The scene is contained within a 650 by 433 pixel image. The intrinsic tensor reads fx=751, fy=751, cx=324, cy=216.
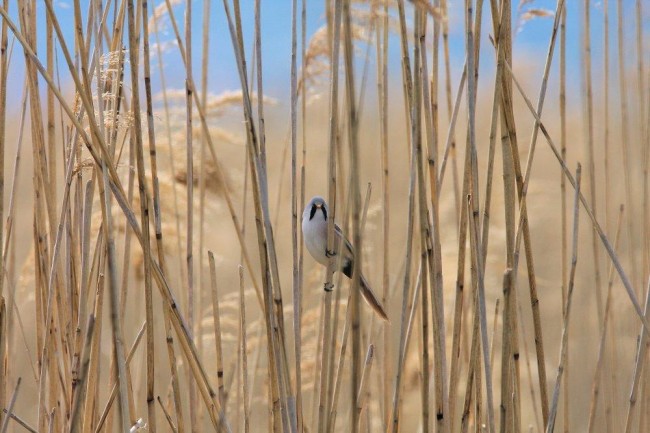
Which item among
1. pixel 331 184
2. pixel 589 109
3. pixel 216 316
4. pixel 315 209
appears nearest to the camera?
pixel 331 184

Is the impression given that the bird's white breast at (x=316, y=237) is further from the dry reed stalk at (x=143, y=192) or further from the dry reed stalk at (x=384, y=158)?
the dry reed stalk at (x=143, y=192)

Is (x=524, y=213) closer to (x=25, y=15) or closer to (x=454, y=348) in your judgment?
(x=454, y=348)

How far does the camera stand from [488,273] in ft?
12.2

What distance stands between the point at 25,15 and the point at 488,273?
2887mm

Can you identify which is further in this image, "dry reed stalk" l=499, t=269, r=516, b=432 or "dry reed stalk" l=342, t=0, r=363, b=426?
"dry reed stalk" l=499, t=269, r=516, b=432

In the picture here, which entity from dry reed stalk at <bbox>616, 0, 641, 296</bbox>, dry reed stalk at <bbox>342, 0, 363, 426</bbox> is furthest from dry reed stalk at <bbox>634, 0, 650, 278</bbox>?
dry reed stalk at <bbox>342, 0, 363, 426</bbox>

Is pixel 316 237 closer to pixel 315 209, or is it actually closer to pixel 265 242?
pixel 315 209

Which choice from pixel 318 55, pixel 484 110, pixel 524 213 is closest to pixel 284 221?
pixel 484 110

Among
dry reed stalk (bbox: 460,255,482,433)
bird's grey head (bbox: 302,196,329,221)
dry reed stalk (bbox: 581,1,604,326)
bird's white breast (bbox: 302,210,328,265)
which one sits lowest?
dry reed stalk (bbox: 460,255,482,433)

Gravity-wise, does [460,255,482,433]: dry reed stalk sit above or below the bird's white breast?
below

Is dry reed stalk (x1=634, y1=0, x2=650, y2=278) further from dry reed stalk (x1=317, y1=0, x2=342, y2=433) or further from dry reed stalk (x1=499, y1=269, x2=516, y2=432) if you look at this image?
dry reed stalk (x1=317, y1=0, x2=342, y2=433)

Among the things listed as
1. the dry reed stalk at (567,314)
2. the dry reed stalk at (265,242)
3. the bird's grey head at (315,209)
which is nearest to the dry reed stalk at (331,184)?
the dry reed stalk at (265,242)

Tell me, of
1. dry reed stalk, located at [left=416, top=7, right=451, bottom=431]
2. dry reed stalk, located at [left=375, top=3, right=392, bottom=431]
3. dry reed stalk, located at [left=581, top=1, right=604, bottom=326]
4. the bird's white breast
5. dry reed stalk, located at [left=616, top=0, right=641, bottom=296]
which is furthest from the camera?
the bird's white breast

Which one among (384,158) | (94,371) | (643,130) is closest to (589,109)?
(643,130)
